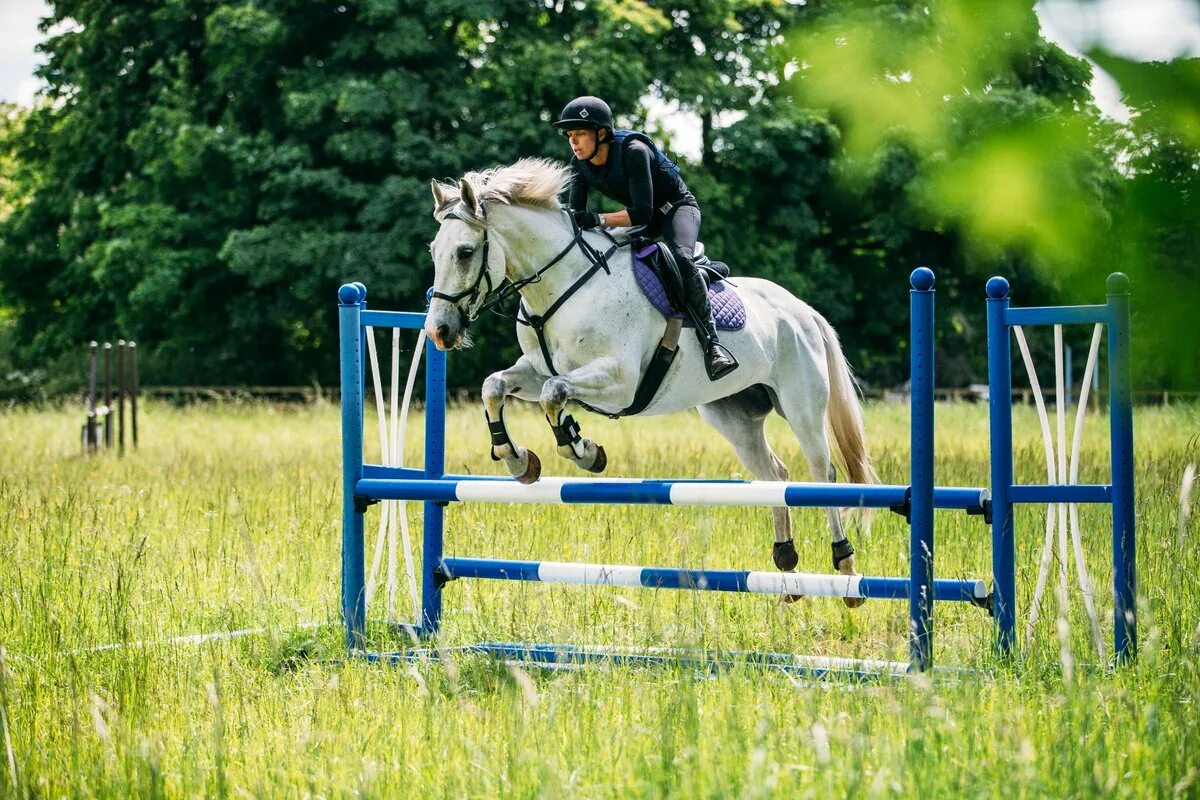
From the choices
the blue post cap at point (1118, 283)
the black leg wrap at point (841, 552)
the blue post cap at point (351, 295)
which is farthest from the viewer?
the black leg wrap at point (841, 552)

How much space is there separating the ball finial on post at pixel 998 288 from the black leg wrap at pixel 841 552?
1915 millimetres

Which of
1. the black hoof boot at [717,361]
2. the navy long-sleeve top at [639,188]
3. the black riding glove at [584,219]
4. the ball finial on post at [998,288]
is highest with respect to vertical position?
the navy long-sleeve top at [639,188]

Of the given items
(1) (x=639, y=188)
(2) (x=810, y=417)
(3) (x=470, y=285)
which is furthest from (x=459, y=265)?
(2) (x=810, y=417)

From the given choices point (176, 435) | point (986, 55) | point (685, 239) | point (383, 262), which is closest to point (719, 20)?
point (383, 262)

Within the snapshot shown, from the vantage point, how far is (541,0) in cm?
2406

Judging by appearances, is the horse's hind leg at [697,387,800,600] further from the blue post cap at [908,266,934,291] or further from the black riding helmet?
the blue post cap at [908,266,934,291]

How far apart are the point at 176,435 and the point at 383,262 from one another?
695 cm

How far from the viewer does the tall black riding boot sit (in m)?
5.21

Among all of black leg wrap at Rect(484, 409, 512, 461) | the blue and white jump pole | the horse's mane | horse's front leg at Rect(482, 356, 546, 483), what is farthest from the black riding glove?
the blue and white jump pole

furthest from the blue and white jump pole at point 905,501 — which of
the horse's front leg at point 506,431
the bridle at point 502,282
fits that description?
the bridle at point 502,282

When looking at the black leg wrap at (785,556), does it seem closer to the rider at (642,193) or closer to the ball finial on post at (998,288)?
the rider at (642,193)

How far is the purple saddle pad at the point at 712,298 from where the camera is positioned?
17.0 feet

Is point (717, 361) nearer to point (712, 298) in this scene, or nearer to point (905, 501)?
point (712, 298)

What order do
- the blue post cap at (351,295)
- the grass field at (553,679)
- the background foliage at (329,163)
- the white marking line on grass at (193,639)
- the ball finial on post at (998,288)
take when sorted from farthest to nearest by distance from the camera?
the background foliage at (329,163)
the blue post cap at (351,295)
the white marking line on grass at (193,639)
the ball finial on post at (998,288)
the grass field at (553,679)
